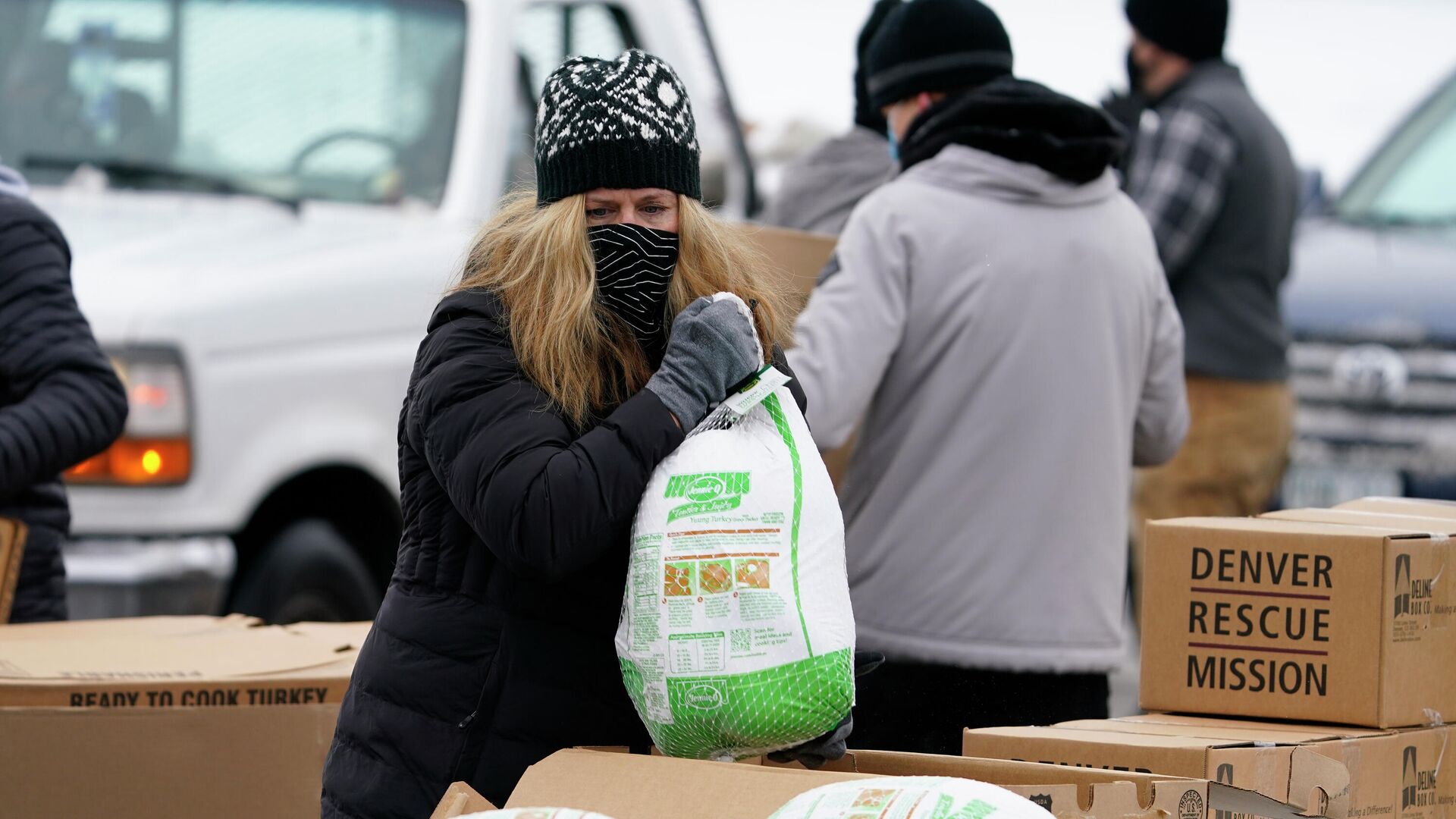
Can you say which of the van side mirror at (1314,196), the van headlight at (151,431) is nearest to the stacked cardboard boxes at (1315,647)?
the van headlight at (151,431)

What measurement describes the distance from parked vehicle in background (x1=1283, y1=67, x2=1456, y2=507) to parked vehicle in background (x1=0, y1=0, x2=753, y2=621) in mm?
2840

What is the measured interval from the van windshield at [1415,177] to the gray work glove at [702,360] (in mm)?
6302

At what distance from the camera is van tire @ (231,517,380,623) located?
5.25 meters

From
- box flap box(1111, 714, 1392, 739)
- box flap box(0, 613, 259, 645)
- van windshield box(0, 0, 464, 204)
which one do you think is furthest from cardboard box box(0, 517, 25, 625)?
van windshield box(0, 0, 464, 204)

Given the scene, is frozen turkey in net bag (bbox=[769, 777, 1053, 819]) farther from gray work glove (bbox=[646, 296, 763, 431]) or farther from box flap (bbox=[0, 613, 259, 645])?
box flap (bbox=[0, 613, 259, 645])

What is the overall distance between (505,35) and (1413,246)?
3.82 metres

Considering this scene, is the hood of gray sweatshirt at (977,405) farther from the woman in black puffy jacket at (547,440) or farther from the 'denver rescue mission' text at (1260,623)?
the woman in black puffy jacket at (547,440)

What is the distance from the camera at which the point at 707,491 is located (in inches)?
92.8

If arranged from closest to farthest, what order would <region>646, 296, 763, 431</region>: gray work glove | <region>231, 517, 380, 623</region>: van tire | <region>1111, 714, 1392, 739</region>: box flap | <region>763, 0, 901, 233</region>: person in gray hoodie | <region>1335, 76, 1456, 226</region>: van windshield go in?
<region>646, 296, 763, 431</region>: gray work glove, <region>1111, 714, 1392, 739</region>: box flap, <region>763, 0, 901, 233</region>: person in gray hoodie, <region>231, 517, 380, 623</region>: van tire, <region>1335, 76, 1456, 226</region>: van windshield

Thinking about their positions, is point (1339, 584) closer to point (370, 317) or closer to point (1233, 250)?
point (1233, 250)

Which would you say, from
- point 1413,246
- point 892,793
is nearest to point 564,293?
point 892,793

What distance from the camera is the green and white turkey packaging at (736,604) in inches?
90.7

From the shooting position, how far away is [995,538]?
3477mm

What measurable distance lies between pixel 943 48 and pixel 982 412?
28.5 inches
